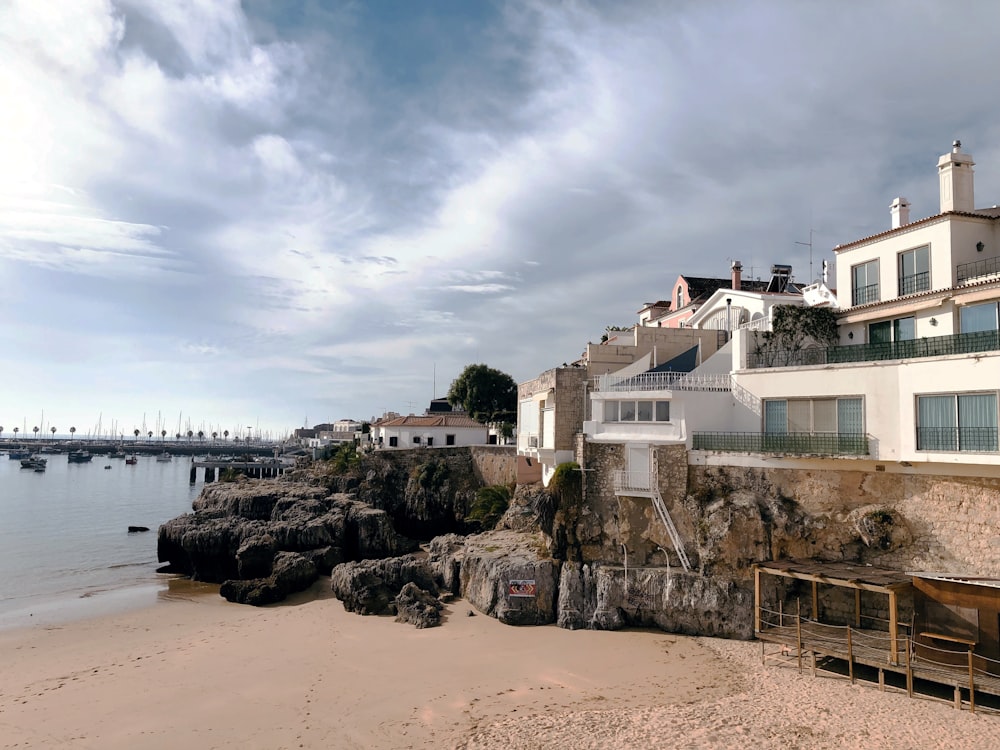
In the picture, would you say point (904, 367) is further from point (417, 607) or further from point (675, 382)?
point (417, 607)

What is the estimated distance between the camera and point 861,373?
20141 millimetres

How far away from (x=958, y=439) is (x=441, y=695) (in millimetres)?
15933

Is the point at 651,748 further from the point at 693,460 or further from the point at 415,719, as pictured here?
the point at 693,460

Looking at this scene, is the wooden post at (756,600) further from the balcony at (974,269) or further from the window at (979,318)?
the balcony at (974,269)

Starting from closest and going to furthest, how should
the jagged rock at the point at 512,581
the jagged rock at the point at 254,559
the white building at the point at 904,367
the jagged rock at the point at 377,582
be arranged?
the white building at the point at 904,367 < the jagged rock at the point at 512,581 < the jagged rock at the point at 377,582 < the jagged rock at the point at 254,559

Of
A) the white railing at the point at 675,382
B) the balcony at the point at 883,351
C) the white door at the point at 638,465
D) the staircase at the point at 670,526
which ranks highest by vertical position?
the balcony at the point at 883,351

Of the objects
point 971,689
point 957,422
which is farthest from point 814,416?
point 971,689

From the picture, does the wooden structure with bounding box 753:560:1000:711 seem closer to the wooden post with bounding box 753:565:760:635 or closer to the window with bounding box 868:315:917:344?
the wooden post with bounding box 753:565:760:635

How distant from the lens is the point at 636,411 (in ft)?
79.1

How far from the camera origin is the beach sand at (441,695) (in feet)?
47.6

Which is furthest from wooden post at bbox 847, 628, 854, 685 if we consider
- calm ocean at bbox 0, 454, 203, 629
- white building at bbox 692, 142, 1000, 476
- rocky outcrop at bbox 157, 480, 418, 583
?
calm ocean at bbox 0, 454, 203, 629

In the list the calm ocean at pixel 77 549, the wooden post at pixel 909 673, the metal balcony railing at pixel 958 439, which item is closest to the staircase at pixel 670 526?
the wooden post at pixel 909 673

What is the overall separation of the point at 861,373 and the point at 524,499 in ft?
57.2

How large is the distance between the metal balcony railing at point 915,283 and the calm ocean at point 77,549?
3416 centimetres
